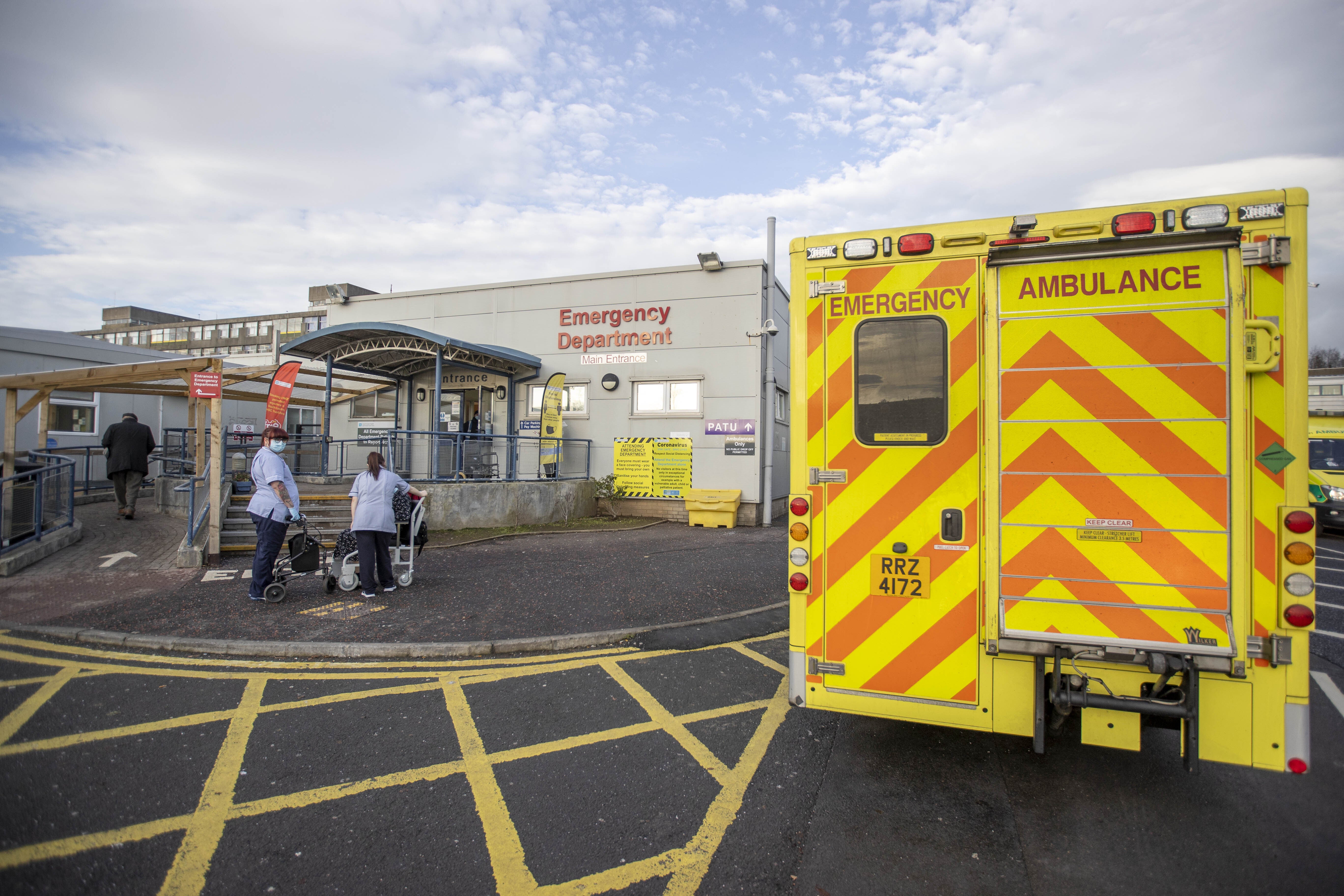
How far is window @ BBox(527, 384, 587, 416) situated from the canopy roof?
1.65 feet

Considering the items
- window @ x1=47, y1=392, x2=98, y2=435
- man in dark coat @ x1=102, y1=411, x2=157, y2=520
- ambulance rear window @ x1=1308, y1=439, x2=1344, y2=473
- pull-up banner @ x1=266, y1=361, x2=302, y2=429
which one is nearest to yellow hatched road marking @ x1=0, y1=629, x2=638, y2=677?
pull-up banner @ x1=266, y1=361, x2=302, y2=429

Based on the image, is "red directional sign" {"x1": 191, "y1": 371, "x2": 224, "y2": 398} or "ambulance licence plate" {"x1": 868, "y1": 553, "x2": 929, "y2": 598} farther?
"red directional sign" {"x1": 191, "y1": 371, "x2": 224, "y2": 398}

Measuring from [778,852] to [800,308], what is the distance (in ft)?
9.08

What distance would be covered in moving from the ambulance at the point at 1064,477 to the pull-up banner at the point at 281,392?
11369mm

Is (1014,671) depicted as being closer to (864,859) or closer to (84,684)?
(864,859)

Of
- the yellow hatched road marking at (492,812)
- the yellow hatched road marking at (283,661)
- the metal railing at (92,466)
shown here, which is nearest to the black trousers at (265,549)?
the yellow hatched road marking at (283,661)

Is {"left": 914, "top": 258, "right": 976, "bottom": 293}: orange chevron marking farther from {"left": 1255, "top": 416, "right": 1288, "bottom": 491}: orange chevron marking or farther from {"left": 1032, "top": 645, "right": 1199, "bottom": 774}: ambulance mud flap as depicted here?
{"left": 1032, "top": 645, "right": 1199, "bottom": 774}: ambulance mud flap

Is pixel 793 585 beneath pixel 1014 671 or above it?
above

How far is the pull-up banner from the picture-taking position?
1195cm

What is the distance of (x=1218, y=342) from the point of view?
307 centimetres

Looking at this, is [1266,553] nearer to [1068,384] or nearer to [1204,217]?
[1068,384]

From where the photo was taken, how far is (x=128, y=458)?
40.1 ft

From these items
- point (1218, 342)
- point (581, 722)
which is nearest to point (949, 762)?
point (581, 722)

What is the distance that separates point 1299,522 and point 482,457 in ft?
42.7
